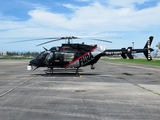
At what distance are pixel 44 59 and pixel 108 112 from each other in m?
15.4

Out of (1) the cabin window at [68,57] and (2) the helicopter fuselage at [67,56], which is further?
(1) the cabin window at [68,57]

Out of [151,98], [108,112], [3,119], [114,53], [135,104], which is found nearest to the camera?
[3,119]

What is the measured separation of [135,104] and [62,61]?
46.1 feet

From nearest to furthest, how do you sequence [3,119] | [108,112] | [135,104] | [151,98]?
[3,119]
[108,112]
[135,104]
[151,98]

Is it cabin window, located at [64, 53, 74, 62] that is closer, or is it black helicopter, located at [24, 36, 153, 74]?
black helicopter, located at [24, 36, 153, 74]

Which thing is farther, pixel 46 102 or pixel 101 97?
pixel 101 97

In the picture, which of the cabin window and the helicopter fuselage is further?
the cabin window

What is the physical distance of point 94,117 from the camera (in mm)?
7801

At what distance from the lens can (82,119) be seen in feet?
24.8

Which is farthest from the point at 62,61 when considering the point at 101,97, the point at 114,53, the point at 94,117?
the point at 94,117

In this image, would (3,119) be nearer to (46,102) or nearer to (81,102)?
(46,102)

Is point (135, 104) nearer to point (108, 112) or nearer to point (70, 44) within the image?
point (108, 112)

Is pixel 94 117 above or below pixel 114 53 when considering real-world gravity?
below

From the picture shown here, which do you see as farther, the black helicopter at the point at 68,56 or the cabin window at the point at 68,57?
the cabin window at the point at 68,57
